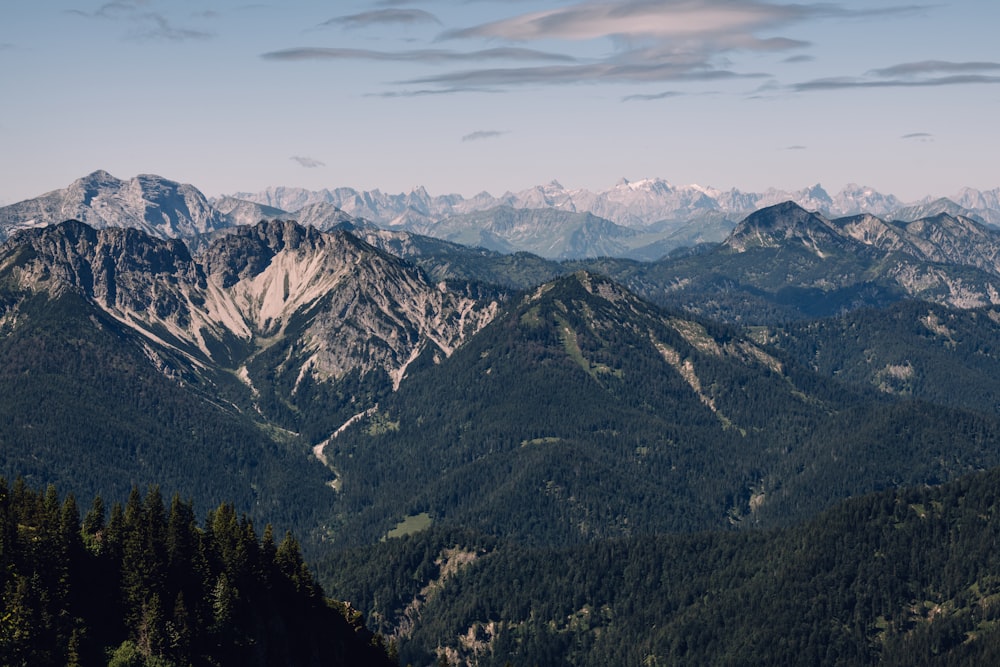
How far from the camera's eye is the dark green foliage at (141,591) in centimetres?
14875

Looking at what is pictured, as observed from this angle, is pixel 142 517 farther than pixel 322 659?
No

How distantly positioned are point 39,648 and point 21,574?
10.2m

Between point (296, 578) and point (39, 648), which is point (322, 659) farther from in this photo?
point (39, 648)

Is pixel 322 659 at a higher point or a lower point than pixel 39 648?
lower

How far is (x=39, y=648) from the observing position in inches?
5723

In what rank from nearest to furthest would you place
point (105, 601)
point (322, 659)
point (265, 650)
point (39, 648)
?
1. point (39, 648)
2. point (105, 601)
3. point (265, 650)
4. point (322, 659)

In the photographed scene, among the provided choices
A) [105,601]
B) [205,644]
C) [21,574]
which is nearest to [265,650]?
[205,644]

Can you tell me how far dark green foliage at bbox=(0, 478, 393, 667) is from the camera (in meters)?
149

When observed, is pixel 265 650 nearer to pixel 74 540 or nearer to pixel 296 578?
pixel 296 578

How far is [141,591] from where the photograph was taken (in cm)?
15838

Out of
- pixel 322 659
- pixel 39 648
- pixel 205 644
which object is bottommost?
pixel 322 659

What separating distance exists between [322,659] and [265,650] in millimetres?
16178

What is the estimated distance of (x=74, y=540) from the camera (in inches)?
6230

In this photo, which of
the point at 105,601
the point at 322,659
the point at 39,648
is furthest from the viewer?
the point at 322,659
